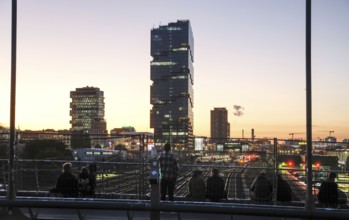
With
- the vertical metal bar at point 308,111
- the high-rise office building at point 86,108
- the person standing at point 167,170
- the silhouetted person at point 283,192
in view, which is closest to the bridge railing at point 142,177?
the silhouetted person at point 283,192

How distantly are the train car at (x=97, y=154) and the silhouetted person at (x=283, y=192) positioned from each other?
4.32 meters

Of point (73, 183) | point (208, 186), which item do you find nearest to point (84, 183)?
point (73, 183)

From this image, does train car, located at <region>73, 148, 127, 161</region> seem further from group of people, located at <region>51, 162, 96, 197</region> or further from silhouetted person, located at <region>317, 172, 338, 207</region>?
silhouetted person, located at <region>317, 172, 338, 207</region>

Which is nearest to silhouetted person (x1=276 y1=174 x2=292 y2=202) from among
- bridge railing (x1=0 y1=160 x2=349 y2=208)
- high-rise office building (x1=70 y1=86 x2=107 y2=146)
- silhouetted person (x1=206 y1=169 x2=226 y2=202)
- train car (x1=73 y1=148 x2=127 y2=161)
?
bridge railing (x1=0 y1=160 x2=349 y2=208)

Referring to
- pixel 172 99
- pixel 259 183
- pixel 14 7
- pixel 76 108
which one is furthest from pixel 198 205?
pixel 172 99

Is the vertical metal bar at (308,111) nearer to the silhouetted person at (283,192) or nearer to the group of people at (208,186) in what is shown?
the group of people at (208,186)

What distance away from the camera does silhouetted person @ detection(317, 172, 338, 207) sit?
36.2 feet

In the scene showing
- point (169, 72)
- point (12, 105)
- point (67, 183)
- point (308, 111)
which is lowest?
point (67, 183)

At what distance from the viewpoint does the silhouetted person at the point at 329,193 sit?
36.2 ft

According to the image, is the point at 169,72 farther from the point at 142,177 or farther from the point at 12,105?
the point at 12,105

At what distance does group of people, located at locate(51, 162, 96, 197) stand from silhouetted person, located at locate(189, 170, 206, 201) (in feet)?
8.56

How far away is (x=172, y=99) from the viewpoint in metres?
124

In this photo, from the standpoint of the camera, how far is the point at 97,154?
44.8 ft

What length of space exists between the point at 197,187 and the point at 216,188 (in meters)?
0.46
